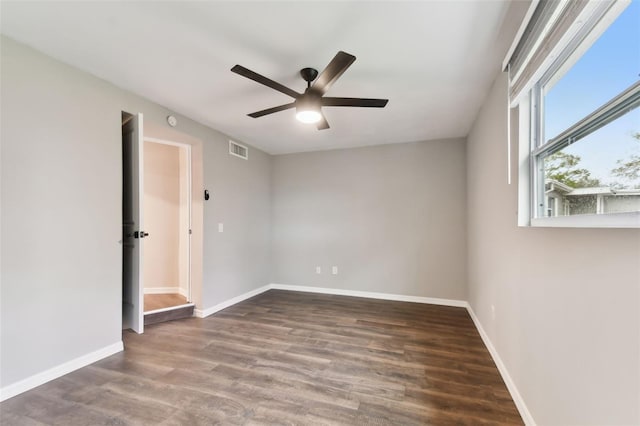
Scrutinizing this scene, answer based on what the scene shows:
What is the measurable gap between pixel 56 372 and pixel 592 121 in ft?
12.2

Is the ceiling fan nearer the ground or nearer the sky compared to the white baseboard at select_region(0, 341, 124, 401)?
nearer the sky

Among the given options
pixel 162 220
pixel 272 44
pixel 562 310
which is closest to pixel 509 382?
pixel 562 310

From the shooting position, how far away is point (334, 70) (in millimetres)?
1755

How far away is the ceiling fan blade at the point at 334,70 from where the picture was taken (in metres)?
1.61

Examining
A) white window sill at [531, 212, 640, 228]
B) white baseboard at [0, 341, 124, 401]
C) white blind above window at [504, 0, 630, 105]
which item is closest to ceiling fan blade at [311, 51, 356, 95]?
white blind above window at [504, 0, 630, 105]

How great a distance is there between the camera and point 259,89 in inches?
98.0

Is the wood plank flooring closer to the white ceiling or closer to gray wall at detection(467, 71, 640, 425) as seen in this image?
the white ceiling

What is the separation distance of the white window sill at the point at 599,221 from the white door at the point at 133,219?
317cm

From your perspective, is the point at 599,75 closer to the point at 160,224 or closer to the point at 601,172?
the point at 601,172

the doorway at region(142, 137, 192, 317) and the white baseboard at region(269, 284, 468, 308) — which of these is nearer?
the white baseboard at region(269, 284, 468, 308)

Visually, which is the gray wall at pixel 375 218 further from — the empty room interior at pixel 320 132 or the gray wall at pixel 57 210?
the gray wall at pixel 57 210

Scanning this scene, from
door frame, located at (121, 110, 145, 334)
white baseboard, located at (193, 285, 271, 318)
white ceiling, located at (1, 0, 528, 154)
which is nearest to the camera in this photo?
white ceiling, located at (1, 0, 528, 154)

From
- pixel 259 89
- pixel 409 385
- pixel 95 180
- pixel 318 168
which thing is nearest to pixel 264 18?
pixel 259 89

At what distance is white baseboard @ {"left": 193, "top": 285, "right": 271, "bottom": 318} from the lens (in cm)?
346
